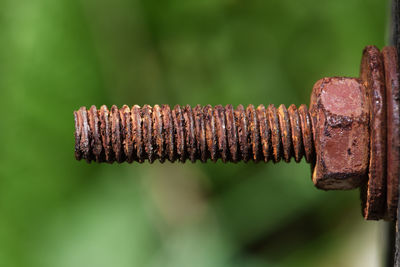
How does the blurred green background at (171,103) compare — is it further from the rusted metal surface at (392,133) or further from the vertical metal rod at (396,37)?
the rusted metal surface at (392,133)

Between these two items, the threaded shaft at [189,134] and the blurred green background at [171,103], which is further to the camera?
the blurred green background at [171,103]

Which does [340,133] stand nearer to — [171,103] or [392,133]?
[392,133]

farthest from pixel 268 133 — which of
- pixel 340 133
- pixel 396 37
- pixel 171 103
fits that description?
pixel 171 103

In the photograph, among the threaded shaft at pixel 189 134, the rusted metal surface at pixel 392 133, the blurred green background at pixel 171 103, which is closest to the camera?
the rusted metal surface at pixel 392 133

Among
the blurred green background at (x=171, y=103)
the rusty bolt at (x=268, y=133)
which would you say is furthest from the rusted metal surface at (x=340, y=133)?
the blurred green background at (x=171, y=103)

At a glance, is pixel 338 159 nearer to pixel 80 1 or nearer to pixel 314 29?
pixel 314 29

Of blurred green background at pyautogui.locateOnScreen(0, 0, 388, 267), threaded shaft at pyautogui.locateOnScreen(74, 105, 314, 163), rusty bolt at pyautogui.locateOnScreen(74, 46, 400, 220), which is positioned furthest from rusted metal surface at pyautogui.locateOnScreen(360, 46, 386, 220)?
blurred green background at pyautogui.locateOnScreen(0, 0, 388, 267)

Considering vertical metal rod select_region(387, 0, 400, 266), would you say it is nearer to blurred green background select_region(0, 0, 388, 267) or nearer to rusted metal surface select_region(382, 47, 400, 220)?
rusted metal surface select_region(382, 47, 400, 220)
